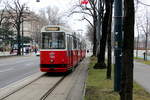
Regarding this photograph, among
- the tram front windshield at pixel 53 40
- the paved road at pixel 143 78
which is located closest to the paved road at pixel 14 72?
the tram front windshield at pixel 53 40

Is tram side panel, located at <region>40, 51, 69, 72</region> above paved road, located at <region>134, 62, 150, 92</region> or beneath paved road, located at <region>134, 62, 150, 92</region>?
above

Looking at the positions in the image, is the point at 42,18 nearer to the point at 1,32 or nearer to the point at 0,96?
the point at 1,32

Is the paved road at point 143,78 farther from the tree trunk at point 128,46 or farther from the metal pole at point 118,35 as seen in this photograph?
the tree trunk at point 128,46

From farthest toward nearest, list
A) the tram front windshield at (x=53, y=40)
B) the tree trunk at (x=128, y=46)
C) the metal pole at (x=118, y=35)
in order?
the tram front windshield at (x=53, y=40) < the metal pole at (x=118, y=35) < the tree trunk at (x=128, y=46)

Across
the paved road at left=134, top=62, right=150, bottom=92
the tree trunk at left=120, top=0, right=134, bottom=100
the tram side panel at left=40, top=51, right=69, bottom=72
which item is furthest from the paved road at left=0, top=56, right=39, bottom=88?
the tree trunk at left=120, top=0, right=134, bottom=100

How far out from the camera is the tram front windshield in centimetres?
1661

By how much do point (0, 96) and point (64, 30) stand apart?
8139mm

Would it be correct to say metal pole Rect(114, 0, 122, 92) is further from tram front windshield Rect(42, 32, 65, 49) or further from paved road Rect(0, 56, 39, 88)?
tram front windshield Rect(42, 32, 65, 49)

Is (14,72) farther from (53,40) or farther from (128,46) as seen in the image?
(128,46)

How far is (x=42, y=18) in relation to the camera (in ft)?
279

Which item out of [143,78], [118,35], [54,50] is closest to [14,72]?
[54,50]

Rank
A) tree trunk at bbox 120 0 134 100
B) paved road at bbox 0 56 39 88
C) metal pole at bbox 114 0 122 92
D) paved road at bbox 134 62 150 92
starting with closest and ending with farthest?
1. tree trunk at bbox 120 0 134 100
2. metal pole at bbox 114 0 122 92
3. paved road at bbox 134 62 150 92
4. paved road at bbox 0 56 39 88

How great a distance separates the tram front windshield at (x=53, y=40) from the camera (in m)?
16.6

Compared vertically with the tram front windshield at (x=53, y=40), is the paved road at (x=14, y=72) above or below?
below
